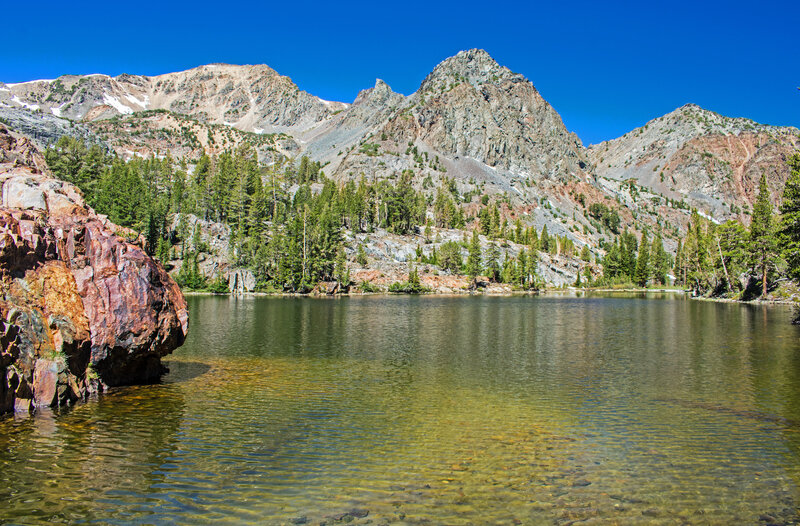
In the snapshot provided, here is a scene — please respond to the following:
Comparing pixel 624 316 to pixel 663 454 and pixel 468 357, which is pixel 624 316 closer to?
pixel 468 357

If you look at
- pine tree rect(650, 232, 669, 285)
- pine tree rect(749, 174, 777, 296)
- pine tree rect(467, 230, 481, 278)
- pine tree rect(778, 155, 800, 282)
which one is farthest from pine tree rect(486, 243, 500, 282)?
pine tree rect(778, 155, 800, 282)

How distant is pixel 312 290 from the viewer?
124 meters

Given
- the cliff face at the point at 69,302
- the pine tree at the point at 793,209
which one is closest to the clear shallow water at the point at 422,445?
the cliff face at the point at 69,302

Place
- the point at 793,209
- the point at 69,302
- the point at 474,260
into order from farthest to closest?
the point at 474,260
the point at 793,209
the point at 69,302

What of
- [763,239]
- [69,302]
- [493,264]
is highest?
[763,239]

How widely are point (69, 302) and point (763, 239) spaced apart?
99.4 metres

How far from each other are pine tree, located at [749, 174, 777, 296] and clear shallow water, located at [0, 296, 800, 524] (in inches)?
2660

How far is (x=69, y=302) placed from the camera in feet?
64.2

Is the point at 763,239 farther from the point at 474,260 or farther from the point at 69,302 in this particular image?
the point at 69,302

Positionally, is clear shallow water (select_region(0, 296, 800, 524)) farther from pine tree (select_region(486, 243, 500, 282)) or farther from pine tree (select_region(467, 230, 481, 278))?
pine tree (select_region(486, 243, 500, 282))

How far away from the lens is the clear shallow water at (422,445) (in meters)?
11.2

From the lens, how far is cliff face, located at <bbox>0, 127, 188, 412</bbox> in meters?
17.5

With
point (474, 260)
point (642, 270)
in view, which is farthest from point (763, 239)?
point (642, 270)

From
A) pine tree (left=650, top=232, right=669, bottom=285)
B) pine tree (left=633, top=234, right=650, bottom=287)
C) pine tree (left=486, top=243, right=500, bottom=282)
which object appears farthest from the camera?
pine tree (left=650, top=232, right=669, bottom=285)
